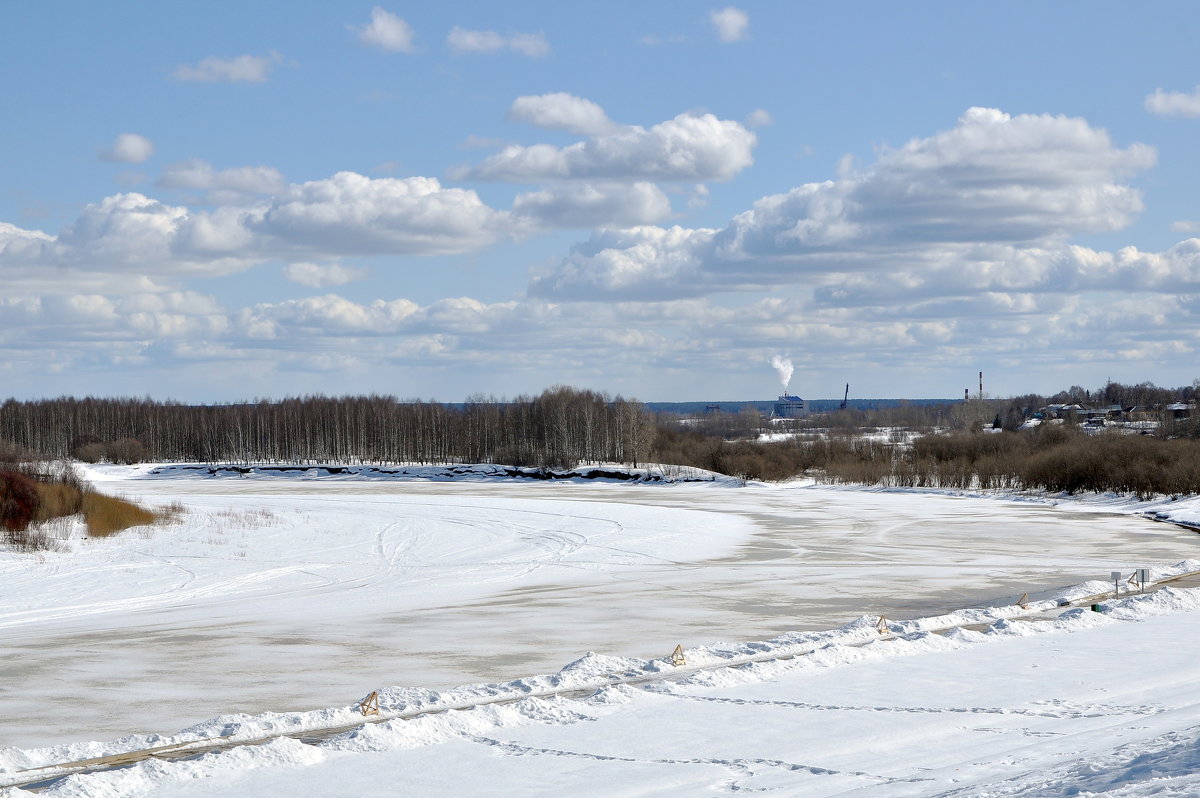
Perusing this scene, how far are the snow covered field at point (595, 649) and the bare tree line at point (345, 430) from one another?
57165 millimetres

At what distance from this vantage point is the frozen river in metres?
15.2

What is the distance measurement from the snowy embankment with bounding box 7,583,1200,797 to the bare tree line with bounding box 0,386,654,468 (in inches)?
2975

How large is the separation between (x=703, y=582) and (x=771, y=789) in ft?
52.2

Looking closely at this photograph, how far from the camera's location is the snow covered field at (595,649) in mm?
10477

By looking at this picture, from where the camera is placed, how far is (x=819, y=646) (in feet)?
52.8

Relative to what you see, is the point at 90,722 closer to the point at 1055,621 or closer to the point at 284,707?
the point at 284,707

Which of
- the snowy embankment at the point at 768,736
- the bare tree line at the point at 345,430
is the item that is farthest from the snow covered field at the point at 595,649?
the bare tree line at the point at 345,430

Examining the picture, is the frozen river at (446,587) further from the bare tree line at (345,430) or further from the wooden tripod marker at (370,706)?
the bare tree line at (345,430)

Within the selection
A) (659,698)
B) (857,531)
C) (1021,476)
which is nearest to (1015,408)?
(1021,476)

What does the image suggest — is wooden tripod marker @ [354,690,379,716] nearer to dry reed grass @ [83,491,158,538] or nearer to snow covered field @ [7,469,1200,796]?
snow covered field @ [7,469,1200,796]

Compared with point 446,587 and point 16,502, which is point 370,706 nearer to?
point 446,587

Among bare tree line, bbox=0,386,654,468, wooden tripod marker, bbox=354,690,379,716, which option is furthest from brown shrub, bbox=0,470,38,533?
bare tree line, bbox=0,386,654,468

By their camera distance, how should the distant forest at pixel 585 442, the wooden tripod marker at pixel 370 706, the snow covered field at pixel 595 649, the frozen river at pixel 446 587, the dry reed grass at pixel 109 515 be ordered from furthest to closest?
the distant forest at pixel 585 442
the dry reed grass at pixel 109 515
the frozen river at pixel 446 587
the wooden tripod marker at pixel 370 706
the snow covered field at pixel 595 649

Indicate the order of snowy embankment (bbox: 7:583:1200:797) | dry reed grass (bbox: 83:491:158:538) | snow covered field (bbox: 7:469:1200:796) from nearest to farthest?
snowy embankment (bbox: 7:583:1200:797), snow covered field (bbox: 7:469:1200:796), dry reed grass (bbox: 83:491:158:538)
